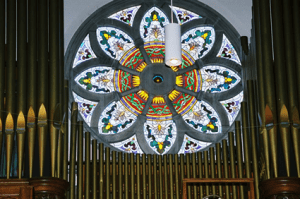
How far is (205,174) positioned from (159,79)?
8.97 feet

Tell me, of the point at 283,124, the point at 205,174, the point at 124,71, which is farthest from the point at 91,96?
the point at 283,124

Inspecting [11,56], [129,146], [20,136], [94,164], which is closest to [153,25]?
[129,146]

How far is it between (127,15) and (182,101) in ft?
6.50

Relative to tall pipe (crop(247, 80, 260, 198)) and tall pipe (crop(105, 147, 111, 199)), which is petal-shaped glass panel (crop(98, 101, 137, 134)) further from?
tall pipe (crop(247, 80, 260, 198))

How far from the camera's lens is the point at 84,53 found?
43.2 ft

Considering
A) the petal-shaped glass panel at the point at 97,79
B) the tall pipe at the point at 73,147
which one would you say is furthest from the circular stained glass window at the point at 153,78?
the tall pipe at the point at 73,147

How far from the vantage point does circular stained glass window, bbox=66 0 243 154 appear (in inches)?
500

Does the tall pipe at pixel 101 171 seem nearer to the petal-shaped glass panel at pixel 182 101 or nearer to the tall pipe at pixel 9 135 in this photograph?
the tall pipe at pixel 9 135

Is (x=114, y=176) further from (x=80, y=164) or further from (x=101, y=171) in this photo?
(x=80, y=164)

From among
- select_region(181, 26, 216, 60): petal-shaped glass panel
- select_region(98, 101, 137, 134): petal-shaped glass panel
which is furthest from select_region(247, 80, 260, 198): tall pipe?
select_region(98, 101, 137, 134): petal-shaped glass panel

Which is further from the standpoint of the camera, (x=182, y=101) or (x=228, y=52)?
(x=228, y=52)

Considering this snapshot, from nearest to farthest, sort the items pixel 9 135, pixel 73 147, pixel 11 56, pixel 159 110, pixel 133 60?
1. pixel 9 135
2. pixel 11 56
3. pixel 73 147
4. pixel 159 110
5. pixel 133 60

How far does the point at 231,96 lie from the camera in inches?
510

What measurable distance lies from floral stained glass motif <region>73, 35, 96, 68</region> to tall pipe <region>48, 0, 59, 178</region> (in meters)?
2.16
